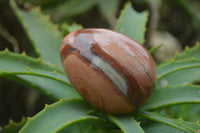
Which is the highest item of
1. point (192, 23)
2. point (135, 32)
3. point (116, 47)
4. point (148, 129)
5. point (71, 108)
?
point (192, 23)

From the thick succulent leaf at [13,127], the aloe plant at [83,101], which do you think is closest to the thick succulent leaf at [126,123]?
the aloe plant at [83,101]

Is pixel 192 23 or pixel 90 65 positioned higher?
pixel 192 23

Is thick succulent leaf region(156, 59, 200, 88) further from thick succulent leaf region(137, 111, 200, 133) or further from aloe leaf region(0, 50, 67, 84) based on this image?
aloe leaf region(0, 50, 67, 84)

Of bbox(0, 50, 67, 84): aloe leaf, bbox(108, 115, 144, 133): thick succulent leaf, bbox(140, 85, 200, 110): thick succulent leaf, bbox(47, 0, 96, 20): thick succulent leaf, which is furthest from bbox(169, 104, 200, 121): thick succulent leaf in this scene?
bbox(47, 0, 96, 20): thick succulent leaf

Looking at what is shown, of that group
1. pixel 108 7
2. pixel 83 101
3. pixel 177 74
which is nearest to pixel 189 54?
pixel 177 74

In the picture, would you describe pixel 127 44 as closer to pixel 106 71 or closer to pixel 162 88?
pixel 106 71

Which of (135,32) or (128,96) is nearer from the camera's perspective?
(128,96)

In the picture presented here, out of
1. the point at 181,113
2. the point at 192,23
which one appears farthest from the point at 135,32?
the point at 192,23
